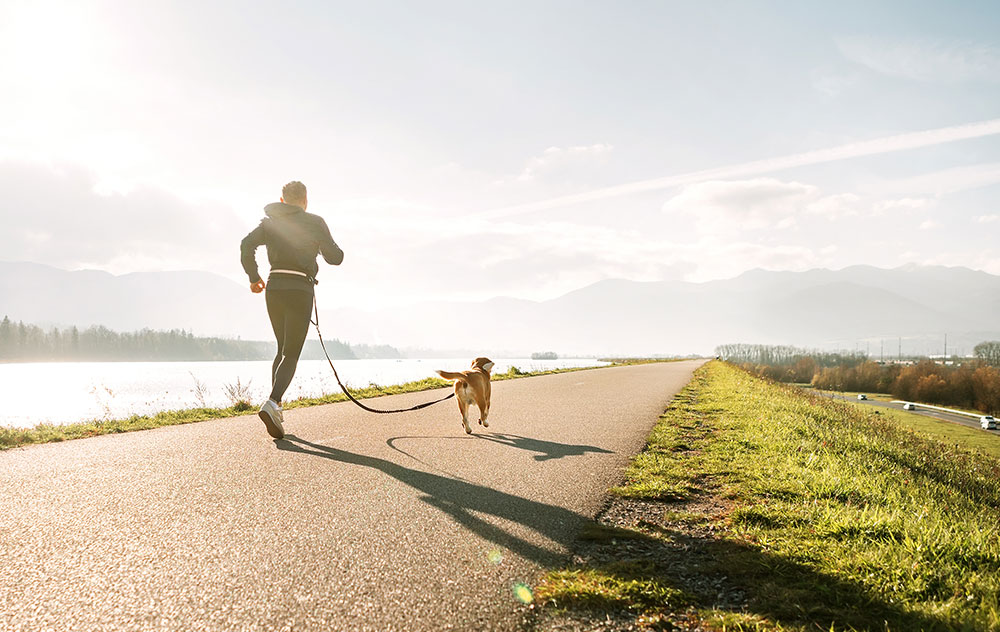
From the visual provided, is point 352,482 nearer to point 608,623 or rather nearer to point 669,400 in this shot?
point 608,623

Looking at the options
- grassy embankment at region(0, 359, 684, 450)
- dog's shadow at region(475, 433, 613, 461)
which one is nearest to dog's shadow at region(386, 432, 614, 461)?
dog's shadow at region(475, 433, 613, 461)

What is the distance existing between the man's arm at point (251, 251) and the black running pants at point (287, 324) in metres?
0.30

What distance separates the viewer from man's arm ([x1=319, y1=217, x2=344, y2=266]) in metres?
6.03

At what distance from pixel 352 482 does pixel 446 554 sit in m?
1.71

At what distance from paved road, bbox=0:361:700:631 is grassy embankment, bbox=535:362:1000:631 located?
436 mm

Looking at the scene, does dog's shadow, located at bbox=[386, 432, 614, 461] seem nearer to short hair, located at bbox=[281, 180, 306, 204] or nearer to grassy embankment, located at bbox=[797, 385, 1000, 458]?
short hair, located at bbox=[281, 180, 306, 204]

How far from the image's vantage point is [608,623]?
211cm

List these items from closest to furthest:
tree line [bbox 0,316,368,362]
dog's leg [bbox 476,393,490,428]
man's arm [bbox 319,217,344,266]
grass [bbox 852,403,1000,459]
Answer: man's arm [bbox 319,217,344,266] < dog's leg [bbox 476,393,490,428] < grass [bbox 852,403,1000,459] < tree line [bbox 0,316,368,362]

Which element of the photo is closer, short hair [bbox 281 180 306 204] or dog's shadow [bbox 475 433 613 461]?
dog's shadow [bbox 475 433 613 461]

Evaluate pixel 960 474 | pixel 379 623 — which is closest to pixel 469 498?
pixel 379 623

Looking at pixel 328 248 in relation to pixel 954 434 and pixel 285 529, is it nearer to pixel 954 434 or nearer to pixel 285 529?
pixel 285 529

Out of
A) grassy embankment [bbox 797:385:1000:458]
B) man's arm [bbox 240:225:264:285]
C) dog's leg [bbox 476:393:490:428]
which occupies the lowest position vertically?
grassy embankment [bbox 797:385:1000:458]

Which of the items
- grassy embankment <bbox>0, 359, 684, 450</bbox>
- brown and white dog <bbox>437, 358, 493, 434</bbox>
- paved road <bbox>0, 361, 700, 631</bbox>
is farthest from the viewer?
brown and white dog <bbox>437, 358, 493, 434</bbox>

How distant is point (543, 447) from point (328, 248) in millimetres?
3541
